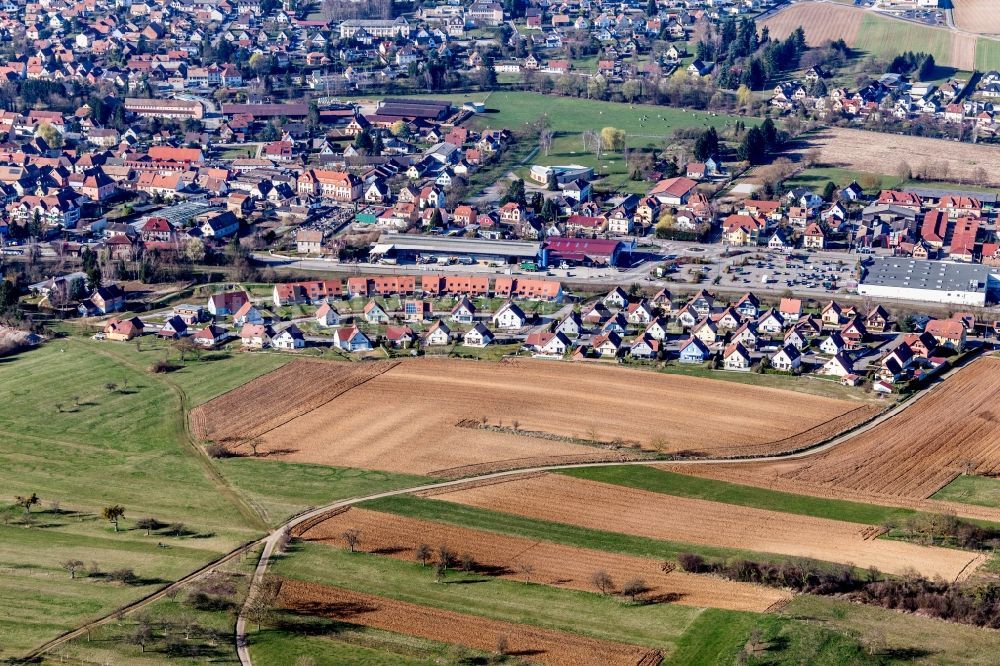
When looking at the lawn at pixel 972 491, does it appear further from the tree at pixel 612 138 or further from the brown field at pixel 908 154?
the tree at pixel 612 138

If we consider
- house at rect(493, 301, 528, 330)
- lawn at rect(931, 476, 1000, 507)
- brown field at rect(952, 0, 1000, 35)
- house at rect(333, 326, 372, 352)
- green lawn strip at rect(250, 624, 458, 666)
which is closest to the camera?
green lawn strip at rect(250, 624, 458, 666)

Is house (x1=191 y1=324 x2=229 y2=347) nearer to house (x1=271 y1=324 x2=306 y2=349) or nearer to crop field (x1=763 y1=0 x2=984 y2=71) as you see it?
house (x1=271 y1=324 x2=306 y2=349)

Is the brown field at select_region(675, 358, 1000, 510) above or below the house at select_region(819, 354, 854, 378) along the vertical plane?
below

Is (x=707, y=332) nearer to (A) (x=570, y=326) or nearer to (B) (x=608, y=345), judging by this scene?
(B) (x=608, y=345)

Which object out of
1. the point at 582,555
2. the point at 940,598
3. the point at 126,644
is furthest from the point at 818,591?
the point at 126,644

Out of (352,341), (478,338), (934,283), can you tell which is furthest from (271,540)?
(934,283)

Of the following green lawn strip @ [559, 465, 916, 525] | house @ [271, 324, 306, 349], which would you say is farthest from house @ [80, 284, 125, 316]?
green lawn strip @ [559, 465, 916, 525]
